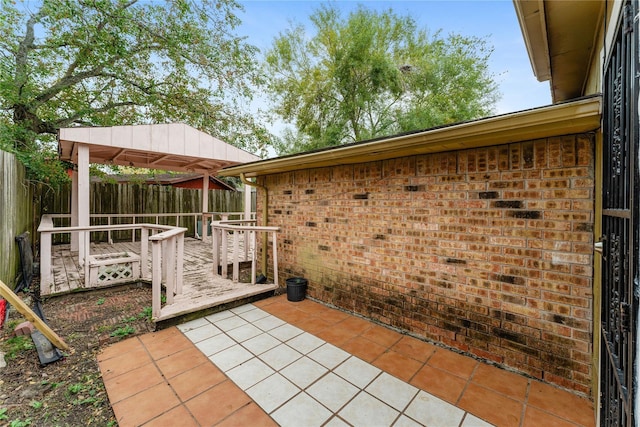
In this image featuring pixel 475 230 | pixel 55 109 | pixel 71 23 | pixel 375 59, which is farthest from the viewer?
pixel 375 59

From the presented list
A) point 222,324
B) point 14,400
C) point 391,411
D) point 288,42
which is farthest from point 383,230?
point 288,42

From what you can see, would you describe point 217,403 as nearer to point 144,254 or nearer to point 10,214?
point 144,254

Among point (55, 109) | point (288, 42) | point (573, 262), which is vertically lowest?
point (573, 262)

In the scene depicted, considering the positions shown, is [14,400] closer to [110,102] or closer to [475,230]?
[475,230]

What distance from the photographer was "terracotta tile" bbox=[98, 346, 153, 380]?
2.66 m

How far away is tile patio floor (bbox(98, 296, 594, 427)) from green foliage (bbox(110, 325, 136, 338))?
145 millimetres

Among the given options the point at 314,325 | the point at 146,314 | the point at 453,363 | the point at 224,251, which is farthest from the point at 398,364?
the point at 224,251

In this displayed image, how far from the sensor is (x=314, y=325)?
12.1 feet

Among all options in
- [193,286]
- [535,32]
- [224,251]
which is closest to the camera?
[535,32]

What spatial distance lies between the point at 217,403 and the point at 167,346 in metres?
1.23

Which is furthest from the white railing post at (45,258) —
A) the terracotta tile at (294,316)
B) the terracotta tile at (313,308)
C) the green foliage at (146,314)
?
the terracotta tile at (313,308)

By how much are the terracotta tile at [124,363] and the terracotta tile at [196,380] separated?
515 millimetres

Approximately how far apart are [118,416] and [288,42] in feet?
48.9

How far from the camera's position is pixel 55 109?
9.41m
